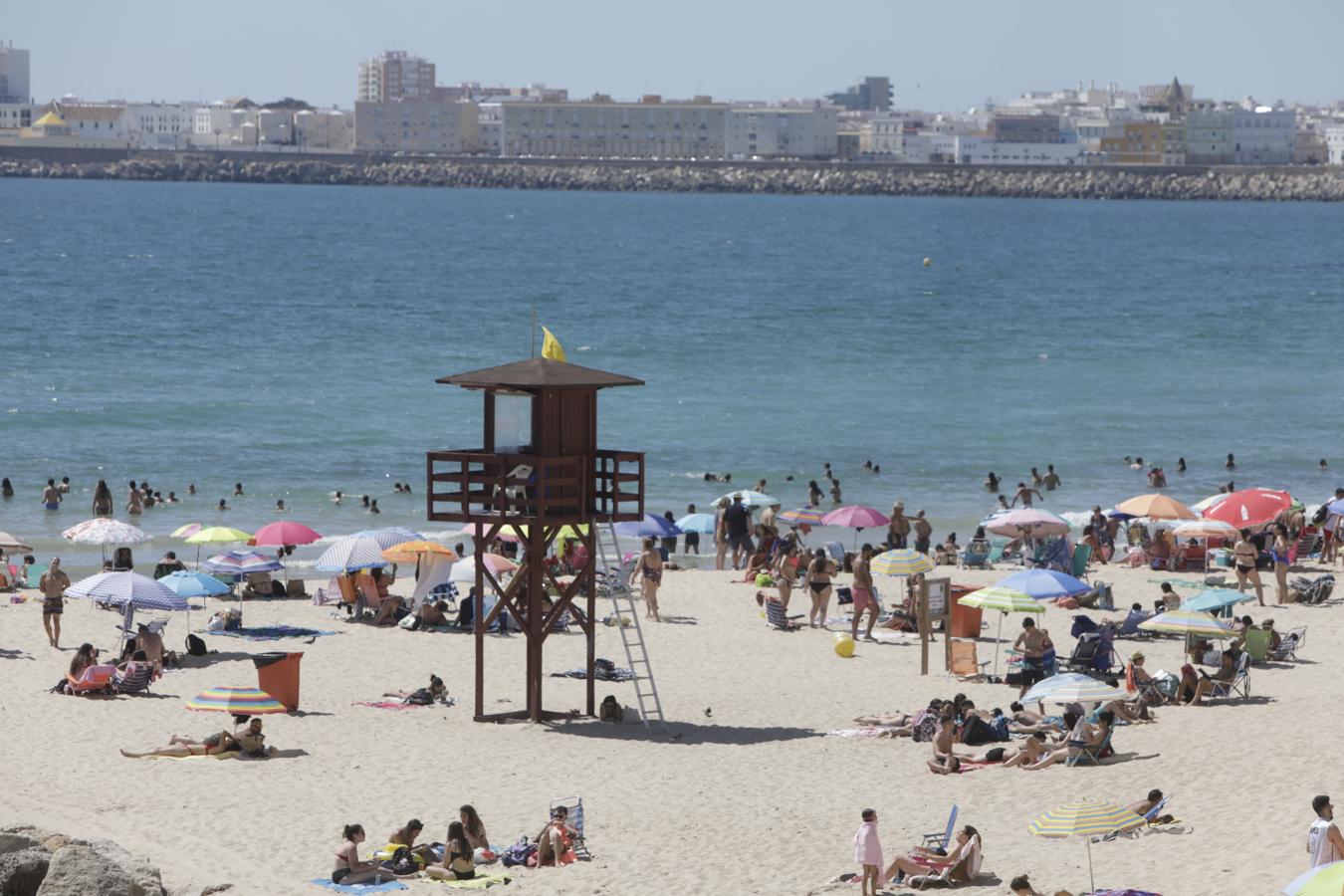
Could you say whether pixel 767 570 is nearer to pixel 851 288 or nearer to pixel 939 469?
pixel 939 469

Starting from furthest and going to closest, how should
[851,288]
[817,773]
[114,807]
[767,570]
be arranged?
[851,288]
[767,570]
[817,773]
[114,807]

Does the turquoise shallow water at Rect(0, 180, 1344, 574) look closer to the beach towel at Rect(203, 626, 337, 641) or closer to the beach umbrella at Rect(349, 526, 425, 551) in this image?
the beach umbrella at Rect(349, 526, 425, 551)

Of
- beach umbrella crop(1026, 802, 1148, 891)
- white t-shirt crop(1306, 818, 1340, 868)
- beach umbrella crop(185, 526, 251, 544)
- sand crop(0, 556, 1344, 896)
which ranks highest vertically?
white t-shirt crop(1306, 818, 1340, 868)

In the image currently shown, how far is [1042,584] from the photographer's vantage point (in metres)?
19.5

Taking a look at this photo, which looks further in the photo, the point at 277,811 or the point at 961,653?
the point at 961,653

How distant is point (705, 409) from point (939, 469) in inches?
364

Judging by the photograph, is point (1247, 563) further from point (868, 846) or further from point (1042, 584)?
point (868, 846)

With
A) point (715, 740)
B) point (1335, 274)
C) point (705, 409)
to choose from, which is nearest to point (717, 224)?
point (1335, 274)

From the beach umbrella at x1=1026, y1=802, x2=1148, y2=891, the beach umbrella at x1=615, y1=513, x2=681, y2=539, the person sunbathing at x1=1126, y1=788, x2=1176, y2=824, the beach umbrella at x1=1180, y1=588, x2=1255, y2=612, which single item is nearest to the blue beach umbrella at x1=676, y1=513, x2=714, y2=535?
the beach umbrella at x1=615, y1=513, x2=681, y2=539

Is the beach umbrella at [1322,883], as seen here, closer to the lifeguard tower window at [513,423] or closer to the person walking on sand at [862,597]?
the lifeguard tower window at [513,423]

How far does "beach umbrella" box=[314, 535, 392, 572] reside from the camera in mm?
21906

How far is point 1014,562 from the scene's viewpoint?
84.8 ft

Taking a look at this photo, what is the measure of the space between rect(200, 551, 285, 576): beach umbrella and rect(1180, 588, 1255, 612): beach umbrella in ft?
33.5

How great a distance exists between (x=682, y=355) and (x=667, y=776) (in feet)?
140
